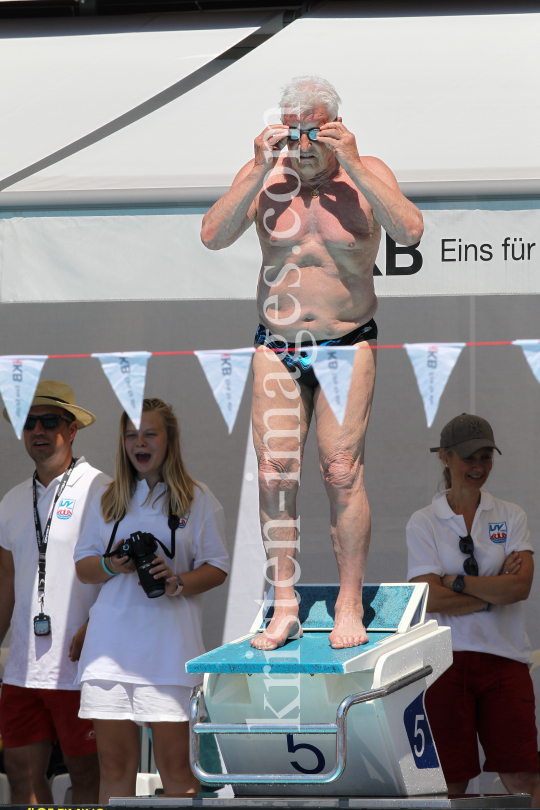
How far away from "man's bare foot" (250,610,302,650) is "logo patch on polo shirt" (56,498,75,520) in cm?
158

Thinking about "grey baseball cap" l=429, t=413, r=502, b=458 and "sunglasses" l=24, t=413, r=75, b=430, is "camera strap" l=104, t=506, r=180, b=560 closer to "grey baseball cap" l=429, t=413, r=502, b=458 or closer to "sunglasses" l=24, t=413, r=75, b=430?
"sunglasses" l=24, t=413, r=75, b=430


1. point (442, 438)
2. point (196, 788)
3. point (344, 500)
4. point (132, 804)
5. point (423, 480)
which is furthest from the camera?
point (423, 480)

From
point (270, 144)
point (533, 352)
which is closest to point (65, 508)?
point (270, 144)

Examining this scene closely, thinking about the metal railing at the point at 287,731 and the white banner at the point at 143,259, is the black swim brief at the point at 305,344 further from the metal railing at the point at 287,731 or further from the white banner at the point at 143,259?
the metal railing at the point at 287,731

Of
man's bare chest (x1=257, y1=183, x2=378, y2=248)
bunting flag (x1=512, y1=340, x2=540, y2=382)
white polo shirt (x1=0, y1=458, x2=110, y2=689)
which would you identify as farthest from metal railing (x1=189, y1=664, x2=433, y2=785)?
white polo shirt (x1=0, y1=458, x2=110, y2=689)

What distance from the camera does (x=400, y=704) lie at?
2760mm

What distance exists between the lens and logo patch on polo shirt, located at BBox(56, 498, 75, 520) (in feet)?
13.9

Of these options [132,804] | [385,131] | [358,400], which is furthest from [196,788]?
[385,131]

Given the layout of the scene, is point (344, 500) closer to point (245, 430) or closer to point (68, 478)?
point (68, 478)

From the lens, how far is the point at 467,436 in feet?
13.8

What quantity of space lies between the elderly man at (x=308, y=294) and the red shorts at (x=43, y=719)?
159 centimetres

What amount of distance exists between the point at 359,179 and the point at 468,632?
6.95 feet

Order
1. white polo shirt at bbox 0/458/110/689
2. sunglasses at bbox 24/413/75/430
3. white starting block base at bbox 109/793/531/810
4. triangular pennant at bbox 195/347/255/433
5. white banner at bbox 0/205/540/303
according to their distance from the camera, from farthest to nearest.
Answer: sunglasses at bbox 24/413/75/430
white polo shirt at bbox 0/458/110/689
white banner at bbox 0/205/540/303
triangular pennant at bbox 195/347/255/433
white starting block base at bbox 109/793/531/810

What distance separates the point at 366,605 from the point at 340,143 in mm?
1556
